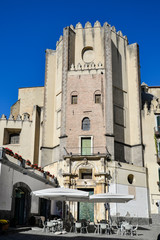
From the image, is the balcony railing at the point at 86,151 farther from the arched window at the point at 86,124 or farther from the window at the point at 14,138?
the window at the point at 14,138

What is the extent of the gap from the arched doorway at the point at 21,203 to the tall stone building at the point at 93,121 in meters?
7.51

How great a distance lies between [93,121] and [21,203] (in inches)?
538

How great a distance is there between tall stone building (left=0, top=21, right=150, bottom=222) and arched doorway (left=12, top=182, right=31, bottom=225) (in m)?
7.51

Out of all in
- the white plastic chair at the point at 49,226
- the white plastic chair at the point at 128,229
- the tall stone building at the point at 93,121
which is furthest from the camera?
the tall stone building at the point at 93,121

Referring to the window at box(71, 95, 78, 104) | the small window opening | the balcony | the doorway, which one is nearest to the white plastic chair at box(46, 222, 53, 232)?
the doorway

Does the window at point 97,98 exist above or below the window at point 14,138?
above

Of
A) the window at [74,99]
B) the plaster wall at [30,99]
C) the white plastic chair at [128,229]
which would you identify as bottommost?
the white plastic chair at [128,229]

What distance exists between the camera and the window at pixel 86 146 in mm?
31094

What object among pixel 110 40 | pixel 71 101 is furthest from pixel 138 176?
pixel 110 40

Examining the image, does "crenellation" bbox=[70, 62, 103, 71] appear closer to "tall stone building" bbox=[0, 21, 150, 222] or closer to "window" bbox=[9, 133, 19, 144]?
"tall stone building" bbox=[0, 21, 150, 222]

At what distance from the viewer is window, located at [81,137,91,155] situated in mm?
31094

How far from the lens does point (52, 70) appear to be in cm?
3812

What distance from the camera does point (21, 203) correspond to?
834 inches

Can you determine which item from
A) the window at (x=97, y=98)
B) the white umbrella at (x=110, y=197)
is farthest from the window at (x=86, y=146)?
the white umbrella at (x=110, y=197)
